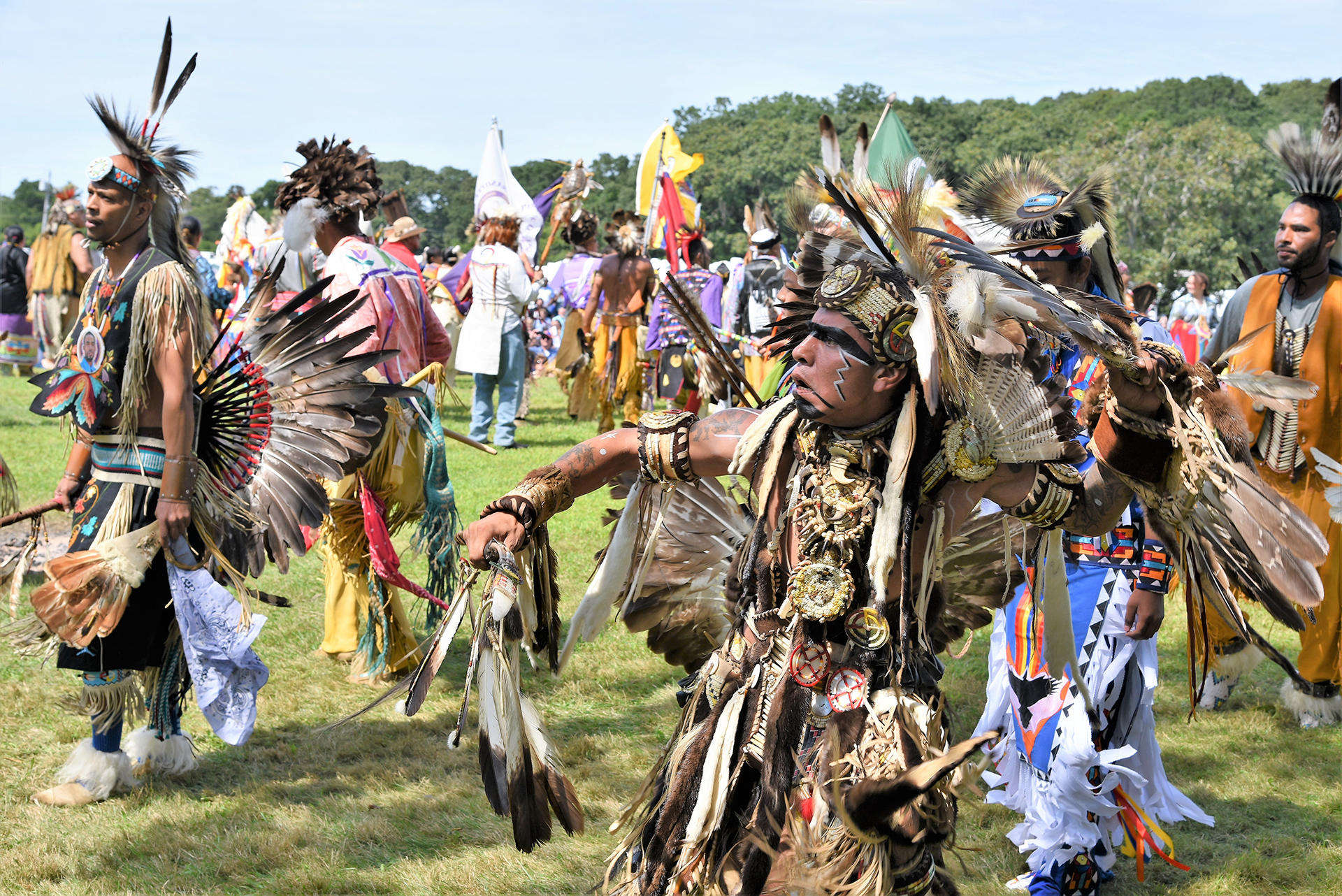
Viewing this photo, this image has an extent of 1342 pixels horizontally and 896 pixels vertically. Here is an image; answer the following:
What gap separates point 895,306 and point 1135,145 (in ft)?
109

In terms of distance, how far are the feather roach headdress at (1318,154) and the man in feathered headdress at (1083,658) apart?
1.76 m

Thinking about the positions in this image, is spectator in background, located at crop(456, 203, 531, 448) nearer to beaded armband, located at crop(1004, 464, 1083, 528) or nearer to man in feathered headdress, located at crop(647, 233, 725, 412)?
man in feathered headdress, located at crop(647, 233, 725, 412)

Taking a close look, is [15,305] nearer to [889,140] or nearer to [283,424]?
[283,424]


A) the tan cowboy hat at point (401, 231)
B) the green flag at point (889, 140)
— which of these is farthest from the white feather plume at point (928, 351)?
the tan cowboy hat at point (401, 231)

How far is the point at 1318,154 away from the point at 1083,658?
256 cm

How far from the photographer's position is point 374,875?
3545 mm

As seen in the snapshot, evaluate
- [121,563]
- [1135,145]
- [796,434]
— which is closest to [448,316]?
[121,563]

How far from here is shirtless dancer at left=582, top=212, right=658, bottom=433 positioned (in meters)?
10.9

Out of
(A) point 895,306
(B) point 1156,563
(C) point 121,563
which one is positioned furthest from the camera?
(C) point 121,563

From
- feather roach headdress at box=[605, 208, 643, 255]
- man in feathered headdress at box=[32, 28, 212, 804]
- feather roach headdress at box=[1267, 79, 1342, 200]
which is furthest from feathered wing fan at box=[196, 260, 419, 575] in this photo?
feather roach headdress at box=[605, 208, 643, 255]

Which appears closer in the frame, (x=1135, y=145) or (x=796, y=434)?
(x=796, y=434)

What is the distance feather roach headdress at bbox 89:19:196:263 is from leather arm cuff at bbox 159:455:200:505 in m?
0.71

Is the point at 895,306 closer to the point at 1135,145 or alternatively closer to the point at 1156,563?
the point at 1156,563

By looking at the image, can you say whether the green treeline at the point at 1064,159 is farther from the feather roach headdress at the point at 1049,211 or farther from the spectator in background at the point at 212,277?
the spectator in background at the point at 212,277
